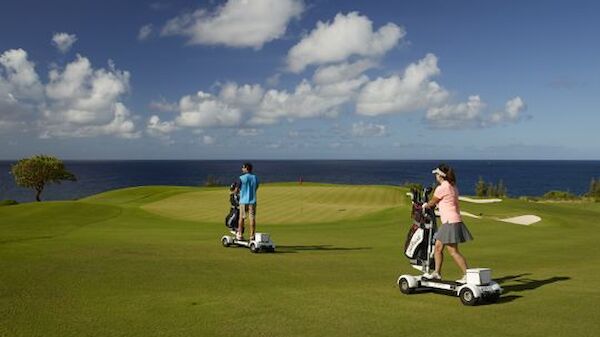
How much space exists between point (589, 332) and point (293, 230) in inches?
685

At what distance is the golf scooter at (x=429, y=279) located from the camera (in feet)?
31.0

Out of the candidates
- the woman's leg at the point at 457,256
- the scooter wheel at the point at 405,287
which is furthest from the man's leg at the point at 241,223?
the woman's leg at the point at 457,256

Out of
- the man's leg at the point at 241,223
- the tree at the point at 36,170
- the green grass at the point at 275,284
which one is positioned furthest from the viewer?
the tree at the point at 36,170

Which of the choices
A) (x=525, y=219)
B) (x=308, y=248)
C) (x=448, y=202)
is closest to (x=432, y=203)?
(x=448, y=202)

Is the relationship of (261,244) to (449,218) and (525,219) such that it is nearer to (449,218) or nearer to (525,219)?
(449,218)

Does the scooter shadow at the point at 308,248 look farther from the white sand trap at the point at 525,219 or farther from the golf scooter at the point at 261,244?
the white sand trap at the point at 525,219

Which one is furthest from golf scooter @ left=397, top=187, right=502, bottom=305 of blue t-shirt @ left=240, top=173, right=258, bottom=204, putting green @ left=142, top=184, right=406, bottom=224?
putting green @ left=142, top=184, right=406, bottom=224

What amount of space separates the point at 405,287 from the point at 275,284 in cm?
256

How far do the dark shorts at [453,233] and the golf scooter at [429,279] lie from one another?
279 millimetres

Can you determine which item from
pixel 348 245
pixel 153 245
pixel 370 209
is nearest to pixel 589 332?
pixel 348 245

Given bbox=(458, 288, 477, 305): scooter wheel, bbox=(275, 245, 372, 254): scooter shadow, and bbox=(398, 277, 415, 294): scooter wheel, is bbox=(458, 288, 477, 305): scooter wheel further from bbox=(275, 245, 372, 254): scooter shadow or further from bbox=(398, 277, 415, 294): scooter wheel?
bbox=(275, 245, 372, 254): scooter shadow

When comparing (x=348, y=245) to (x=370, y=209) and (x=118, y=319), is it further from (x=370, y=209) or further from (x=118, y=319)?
(x=370, y=209)

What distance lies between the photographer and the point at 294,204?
119 feet

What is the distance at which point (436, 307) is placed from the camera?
9266 mm
